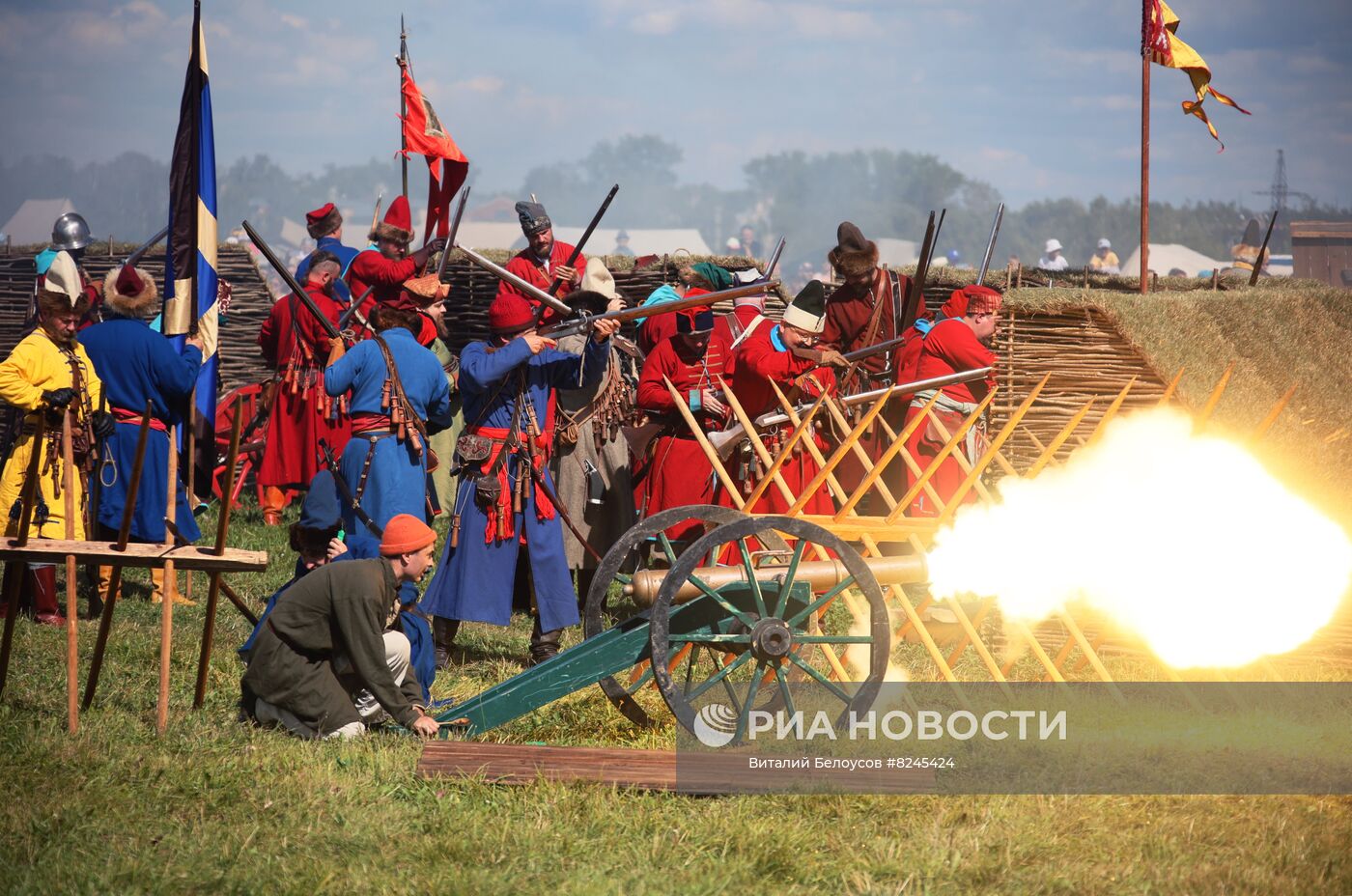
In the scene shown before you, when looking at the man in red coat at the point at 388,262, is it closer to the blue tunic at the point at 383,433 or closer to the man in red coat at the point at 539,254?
the man in red coat at the point at 539,254

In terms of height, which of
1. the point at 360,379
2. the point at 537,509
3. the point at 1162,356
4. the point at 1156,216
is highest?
the point at 1156,216

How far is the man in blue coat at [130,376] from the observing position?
7.60m

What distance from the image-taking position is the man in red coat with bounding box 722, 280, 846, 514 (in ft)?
24.0

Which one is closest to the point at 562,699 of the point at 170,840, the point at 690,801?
the point at 690,801

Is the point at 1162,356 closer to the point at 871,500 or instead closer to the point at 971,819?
the point at 871,500

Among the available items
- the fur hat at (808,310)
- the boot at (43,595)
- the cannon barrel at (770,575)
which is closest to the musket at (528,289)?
the fur hat at (808,310)

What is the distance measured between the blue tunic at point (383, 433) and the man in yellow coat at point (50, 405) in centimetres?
165

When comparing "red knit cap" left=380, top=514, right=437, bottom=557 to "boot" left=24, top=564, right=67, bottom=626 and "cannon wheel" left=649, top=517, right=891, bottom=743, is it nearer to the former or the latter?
"cannon wheel" left=649, top=517, right=891, bottom=743

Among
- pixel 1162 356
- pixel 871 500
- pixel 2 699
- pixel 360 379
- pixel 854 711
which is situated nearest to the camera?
pixel 854 711

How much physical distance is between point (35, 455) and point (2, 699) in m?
1.47

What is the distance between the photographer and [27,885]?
13.4 ft

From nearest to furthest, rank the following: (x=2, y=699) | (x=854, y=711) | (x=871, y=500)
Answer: (x=854, y=711) < (x=2, y=699) < (x=871, y=500)

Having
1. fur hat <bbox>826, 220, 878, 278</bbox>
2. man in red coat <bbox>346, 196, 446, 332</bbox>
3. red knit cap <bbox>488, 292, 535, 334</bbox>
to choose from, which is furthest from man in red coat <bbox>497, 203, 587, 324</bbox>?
fur hat <bbox>826, 220, 878, 278</bbox>

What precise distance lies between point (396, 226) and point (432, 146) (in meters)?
0.60
